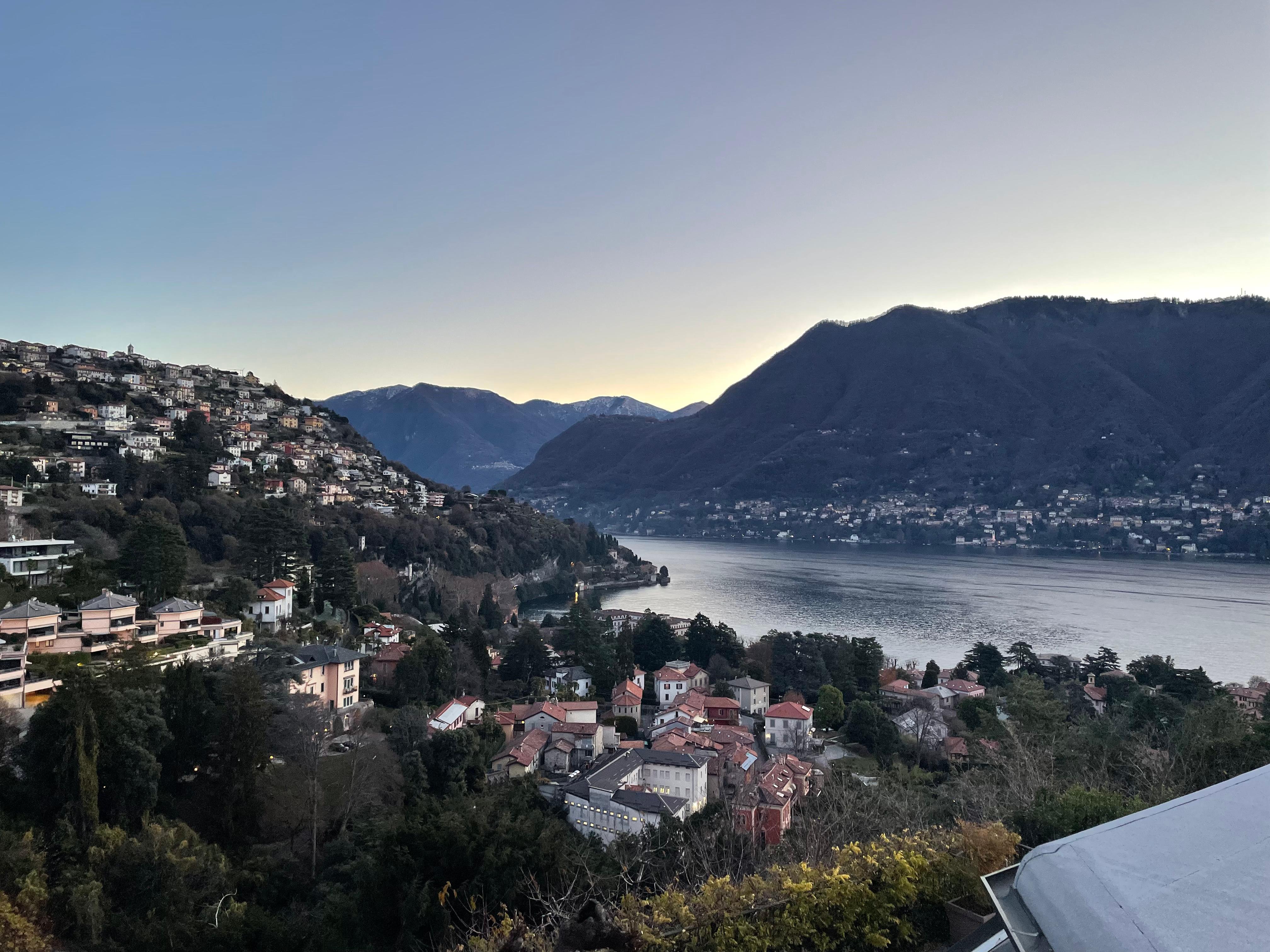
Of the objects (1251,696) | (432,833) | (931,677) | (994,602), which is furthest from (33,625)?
(994,602)

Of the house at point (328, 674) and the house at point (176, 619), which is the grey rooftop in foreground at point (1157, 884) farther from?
the house at point (176, 619)

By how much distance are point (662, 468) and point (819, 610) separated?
193 feet

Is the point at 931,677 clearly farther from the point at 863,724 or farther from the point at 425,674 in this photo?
the point at 425,674

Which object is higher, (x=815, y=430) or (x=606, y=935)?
(x=815, y=430)

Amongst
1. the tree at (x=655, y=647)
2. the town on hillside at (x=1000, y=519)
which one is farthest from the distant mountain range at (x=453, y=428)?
the tree at (x=655, y=647)

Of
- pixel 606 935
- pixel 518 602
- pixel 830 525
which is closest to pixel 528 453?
pixel 830 525

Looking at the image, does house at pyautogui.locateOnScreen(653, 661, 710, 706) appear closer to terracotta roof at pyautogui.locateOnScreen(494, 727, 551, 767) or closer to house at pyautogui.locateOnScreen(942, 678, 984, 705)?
terracotta roof at pyautogui.locateOnScreen(494, 727, 551, 767)

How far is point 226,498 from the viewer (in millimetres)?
19719

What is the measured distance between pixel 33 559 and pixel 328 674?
5.52 m

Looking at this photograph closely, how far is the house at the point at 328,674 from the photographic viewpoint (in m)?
10.5

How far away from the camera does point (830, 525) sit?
2525 inches

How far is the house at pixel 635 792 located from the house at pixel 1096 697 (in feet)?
29.1

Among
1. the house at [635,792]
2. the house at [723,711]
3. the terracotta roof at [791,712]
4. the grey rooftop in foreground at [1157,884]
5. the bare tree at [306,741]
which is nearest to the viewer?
the grey rooftop in foreground at [1157,884]

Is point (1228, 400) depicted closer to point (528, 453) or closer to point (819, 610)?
point (819, 610)
